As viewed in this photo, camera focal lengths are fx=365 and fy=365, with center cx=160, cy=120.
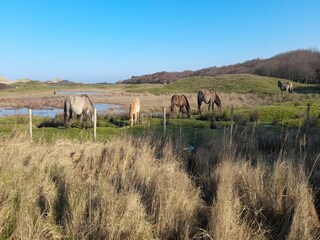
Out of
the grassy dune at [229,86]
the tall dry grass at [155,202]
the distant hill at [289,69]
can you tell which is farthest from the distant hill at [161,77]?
the tall dry grass at [155,202]

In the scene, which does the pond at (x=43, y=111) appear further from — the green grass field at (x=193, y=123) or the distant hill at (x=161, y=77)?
the distant hill at (x=161, y=77)

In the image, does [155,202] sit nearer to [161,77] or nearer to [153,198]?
[153,198]

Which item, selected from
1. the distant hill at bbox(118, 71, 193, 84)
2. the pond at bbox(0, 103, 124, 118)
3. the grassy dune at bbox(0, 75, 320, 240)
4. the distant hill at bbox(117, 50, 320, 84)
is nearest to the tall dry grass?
the grassy dune at bbox(0, 75, 320, 240)

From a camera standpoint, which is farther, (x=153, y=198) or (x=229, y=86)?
(x=229, y=86)

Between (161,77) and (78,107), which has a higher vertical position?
(161,77)

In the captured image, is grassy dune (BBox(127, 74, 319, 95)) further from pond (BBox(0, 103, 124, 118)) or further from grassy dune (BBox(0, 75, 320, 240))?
grassy dune (BBox(0, 75, 320, 240))

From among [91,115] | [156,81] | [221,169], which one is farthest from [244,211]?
[156,81]

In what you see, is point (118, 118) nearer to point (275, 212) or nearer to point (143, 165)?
point (143, 165)

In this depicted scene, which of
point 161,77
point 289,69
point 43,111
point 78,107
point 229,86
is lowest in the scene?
point 43,111

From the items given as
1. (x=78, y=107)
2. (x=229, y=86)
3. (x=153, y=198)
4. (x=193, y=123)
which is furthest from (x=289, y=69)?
(x=153, y=198)

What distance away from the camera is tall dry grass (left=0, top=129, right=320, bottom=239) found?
4441mm

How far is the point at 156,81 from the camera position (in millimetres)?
111000

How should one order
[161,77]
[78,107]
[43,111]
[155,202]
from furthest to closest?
[161,77], [43,111], [78,107], [155,202]

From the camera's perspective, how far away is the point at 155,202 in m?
5.14
